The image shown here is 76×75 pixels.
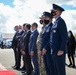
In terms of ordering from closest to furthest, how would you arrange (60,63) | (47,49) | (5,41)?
1. (60,63)
2. (47,49)
3. (5,41)

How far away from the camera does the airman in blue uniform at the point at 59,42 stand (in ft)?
23.7

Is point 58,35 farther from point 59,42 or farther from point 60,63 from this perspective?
point 60,63

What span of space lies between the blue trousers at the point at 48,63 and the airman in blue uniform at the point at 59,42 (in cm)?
52

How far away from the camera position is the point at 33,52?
981 cm

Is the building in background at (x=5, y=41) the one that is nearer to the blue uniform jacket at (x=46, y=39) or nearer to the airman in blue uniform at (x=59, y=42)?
the blue uniform jacket at (x=46, y=39)

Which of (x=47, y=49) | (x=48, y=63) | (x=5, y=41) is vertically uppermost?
(x=47, y=49)

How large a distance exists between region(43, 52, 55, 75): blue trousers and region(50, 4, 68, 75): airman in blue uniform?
0.52m

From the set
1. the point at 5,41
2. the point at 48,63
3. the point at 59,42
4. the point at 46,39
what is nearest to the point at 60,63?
the point at 59,42

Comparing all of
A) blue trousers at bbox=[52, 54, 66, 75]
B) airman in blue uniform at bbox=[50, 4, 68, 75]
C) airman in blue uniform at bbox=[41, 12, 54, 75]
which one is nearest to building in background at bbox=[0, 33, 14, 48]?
airman in blue uniform at bbox=[41, 12, 54, 75]

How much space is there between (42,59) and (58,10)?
166 centimetres

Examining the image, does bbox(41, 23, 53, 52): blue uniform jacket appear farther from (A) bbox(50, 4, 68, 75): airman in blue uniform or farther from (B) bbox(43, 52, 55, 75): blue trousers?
(A) bbox(50, 4, 68, 75): airman in blue uniform

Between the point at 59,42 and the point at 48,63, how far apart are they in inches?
36.5

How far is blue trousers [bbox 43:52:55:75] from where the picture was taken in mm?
7977

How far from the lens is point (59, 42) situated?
7355 millimetres
